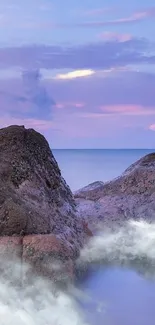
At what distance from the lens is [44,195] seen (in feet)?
34.7

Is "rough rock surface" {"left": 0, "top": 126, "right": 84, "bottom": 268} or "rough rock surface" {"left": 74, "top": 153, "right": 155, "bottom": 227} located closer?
"rough rock surface" {"left": 0, "top": 126, "right": 84, "bottom": 268}

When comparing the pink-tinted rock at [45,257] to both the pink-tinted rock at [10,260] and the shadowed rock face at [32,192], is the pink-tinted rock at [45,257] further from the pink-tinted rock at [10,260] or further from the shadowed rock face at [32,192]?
the shadowed rock face at [32,192]

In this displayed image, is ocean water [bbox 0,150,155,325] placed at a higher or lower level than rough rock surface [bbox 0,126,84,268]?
lower

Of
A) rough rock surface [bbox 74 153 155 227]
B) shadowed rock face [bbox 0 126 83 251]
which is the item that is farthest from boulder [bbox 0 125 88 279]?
rough rock surface [bbox 74 153 155 227]

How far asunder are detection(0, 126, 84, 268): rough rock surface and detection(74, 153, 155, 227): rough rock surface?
237cm

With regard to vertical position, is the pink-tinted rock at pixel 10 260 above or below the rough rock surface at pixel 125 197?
below

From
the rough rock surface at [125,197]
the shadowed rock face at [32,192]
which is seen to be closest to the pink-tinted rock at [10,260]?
the shadowed rock face at [32,192]

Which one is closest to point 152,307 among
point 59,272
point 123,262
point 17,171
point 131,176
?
point 59,272

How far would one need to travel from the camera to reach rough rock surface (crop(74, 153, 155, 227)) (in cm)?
1455

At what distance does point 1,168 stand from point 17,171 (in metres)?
0.30

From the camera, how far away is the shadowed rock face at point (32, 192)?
9.17 m

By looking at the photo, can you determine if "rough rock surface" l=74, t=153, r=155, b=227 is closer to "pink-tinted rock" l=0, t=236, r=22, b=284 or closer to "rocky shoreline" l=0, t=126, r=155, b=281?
"rocky shoreline" l=0, t=126, r=155, b=281

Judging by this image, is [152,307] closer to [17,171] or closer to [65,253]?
[65,253]

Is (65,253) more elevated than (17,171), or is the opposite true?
(17,171)
